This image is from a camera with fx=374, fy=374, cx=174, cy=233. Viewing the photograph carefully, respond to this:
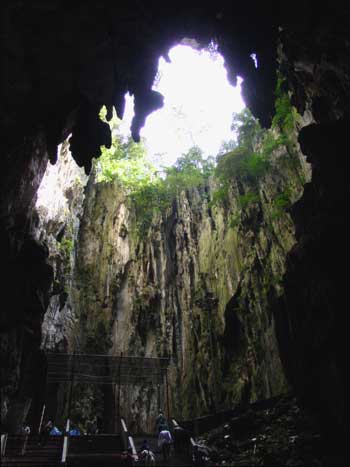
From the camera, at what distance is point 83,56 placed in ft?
26.6

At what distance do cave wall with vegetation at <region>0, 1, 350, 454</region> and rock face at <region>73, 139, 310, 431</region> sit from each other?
455 centimetres

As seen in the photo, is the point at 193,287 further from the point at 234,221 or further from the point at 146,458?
the point at 146,458

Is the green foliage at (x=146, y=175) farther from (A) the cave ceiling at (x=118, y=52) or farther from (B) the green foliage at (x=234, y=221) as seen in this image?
(A) the cave ceiling at (x=118, y=52)

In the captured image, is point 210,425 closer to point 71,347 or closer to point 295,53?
point 71,347

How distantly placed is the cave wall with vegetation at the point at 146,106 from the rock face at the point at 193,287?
455 centimetres

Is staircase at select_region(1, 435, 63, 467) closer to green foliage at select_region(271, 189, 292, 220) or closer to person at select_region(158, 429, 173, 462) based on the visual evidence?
person at select_region(158, 429, 173, 462)

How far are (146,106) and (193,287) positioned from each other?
14.5 metres

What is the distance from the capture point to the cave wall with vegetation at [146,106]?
780 cm

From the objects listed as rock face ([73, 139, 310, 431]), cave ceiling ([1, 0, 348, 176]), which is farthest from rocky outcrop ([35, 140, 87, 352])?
cave ceiling ([1, 0, 348, 176])

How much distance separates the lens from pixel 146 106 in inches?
389

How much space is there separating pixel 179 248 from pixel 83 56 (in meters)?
17.8

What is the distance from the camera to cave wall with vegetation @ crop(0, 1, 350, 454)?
7.80 m

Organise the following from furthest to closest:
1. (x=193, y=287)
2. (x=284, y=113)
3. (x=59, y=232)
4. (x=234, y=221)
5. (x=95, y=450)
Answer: (x=193, y=287), (x=234, y=221), (x=59, y=232), (x=284, y=113), (x=95, y=450)

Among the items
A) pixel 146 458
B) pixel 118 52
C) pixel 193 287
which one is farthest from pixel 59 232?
pixel 146 458
